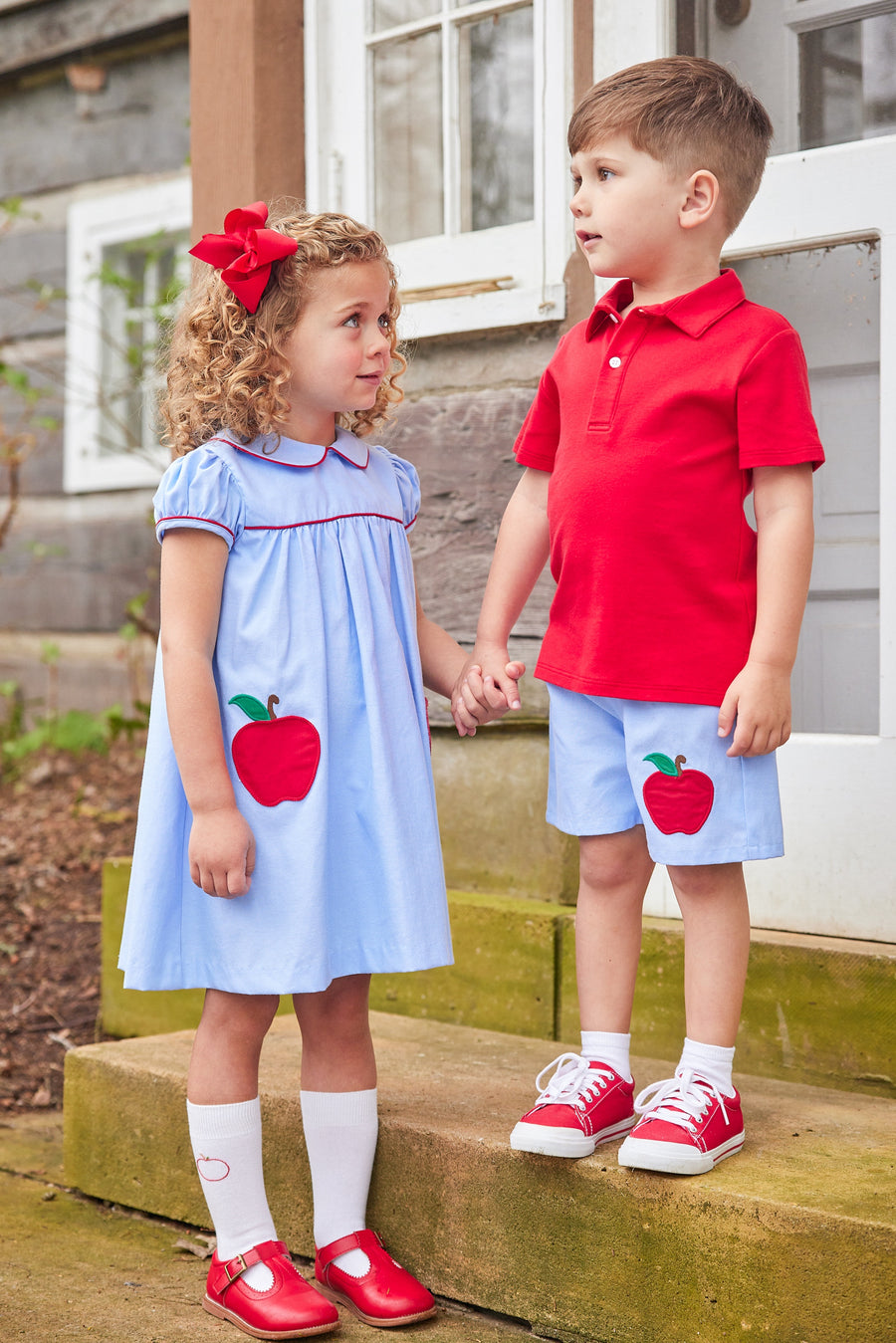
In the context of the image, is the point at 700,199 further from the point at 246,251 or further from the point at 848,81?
the point at 848,81

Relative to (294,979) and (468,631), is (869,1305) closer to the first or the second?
(294,979)

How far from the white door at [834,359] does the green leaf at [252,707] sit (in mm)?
978

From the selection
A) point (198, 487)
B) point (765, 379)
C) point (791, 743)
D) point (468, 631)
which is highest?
point (765, 379)

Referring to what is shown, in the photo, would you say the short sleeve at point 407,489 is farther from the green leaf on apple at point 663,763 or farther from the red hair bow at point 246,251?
the green leaf on apple at point 663,763

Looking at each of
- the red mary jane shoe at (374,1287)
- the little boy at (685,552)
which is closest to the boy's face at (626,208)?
the little boy at (685,552)

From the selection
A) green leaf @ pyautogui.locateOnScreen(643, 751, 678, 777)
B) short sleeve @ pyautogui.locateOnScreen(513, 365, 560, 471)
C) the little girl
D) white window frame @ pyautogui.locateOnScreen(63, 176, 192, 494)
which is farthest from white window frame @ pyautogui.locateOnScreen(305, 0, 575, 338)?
white window frame @ pyautogui.locateOnScreen(63, 176, 192, 494)

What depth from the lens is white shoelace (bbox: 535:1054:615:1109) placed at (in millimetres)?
1864

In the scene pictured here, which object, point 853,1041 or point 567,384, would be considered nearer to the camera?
point 567,384

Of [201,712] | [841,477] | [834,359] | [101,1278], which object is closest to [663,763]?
[201,712]

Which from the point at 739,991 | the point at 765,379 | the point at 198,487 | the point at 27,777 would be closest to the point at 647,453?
the point at 765,379

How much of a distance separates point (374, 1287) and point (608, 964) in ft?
1.79

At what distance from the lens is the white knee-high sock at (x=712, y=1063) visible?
1812mm

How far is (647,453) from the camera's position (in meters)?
1.82

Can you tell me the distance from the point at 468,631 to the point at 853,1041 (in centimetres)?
110
